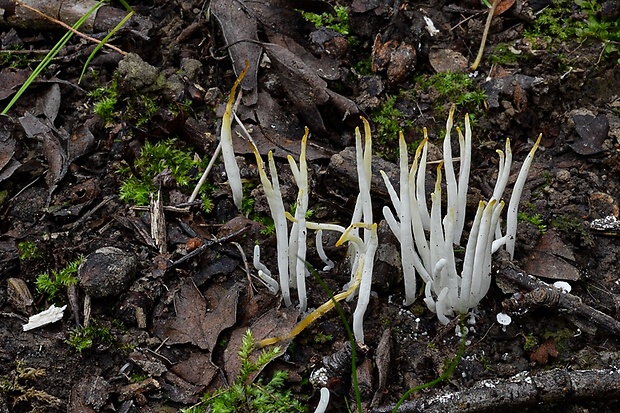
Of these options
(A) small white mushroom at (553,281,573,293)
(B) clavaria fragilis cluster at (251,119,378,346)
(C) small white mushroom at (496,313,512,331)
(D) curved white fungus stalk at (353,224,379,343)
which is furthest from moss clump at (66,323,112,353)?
(A) small white mushroom at (553,281,573,293)

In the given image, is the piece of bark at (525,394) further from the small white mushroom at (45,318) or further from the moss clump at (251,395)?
the small white mushroom at (45,318)

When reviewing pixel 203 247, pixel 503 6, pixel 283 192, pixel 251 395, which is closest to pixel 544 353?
pixel 251 395

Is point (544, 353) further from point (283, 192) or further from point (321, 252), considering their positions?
point (283, 192)

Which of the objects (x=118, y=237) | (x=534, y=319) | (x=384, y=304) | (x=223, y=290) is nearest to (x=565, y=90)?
(x=534, y=319)

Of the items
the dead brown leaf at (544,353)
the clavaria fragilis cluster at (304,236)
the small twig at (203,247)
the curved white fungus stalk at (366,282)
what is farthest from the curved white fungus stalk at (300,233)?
the dead brown leaf at (544,353)

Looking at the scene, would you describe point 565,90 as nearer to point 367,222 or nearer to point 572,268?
point 572,268

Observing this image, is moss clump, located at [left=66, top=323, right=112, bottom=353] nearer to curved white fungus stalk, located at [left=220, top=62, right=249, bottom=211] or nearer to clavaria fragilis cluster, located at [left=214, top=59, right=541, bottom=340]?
clavaria fragilis cluster, located at [left=214, top=59, right=541, bottom=340]
